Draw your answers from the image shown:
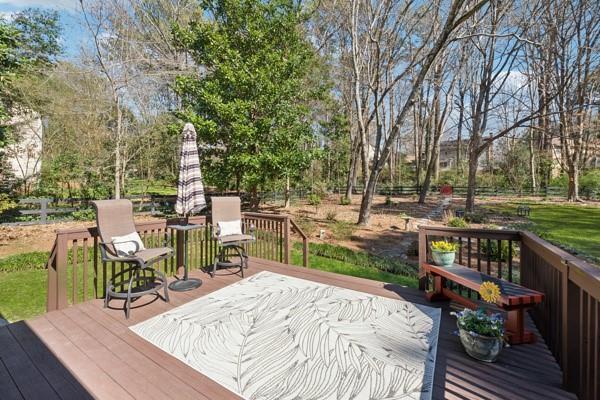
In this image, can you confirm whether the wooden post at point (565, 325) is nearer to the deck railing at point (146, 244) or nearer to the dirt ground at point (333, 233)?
the deck railing at point (146, 244)

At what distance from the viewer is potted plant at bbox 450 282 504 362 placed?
2.19 metres

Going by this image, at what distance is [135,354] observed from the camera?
2309 millimetres

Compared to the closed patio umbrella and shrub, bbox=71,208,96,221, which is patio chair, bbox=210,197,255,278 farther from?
shrub, bbox=71,208,96,221

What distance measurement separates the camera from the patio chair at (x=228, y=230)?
4246 mm

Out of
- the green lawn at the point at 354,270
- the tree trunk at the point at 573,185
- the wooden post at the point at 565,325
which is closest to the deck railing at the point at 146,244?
the green lawn at the point at 354,270

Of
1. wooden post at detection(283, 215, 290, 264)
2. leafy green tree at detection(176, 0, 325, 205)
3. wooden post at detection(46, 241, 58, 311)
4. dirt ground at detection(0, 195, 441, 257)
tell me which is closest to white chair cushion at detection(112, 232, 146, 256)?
wooden post at detection(46, 241, 58, 311)

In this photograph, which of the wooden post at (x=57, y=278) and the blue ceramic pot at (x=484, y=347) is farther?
the wooden post at (x=57, y=278)

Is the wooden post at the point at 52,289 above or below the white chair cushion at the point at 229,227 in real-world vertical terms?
below

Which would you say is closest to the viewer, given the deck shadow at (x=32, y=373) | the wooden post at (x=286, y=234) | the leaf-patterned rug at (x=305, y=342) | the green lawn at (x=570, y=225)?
A: the deck shadow at (x=32, y=373)

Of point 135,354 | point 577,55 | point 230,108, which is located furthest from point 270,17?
point 577,55

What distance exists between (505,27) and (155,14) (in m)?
12.4

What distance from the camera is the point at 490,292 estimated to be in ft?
7.82

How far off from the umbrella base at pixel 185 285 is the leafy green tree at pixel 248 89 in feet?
15.3

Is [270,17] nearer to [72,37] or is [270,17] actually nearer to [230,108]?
[230,108]
